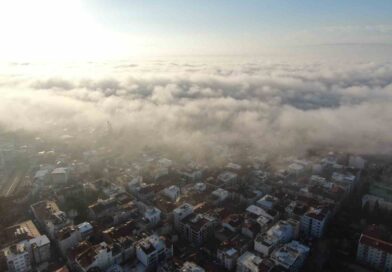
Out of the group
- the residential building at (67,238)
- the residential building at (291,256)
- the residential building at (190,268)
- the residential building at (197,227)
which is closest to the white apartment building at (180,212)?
the residential building at (197,227)

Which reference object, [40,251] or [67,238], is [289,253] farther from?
[40,251]

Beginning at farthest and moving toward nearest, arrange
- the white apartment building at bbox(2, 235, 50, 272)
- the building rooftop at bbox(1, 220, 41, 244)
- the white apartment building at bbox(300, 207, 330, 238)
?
the white apartment building at bbox(300, 207, 330, 238), the building rooftop at bbox(1, 220, 41, 244), the white apartment building at bbox(2, 235, 50, 272)

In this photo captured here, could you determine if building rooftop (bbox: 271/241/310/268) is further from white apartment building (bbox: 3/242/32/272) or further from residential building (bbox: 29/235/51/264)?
white apartment building (bbox: 3/242/32/272)

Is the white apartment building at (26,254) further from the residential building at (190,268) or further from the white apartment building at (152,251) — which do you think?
the residential building at (190,268)

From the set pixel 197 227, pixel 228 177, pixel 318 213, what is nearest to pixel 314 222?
pixel 318 213

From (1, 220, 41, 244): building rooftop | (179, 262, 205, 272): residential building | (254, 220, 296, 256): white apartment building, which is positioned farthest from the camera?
(1, 220, 41, 244): building rooftop

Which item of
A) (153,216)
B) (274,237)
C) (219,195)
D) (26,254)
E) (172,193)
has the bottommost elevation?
(219,195)

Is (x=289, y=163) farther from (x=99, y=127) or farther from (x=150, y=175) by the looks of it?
(x=99, y=127)

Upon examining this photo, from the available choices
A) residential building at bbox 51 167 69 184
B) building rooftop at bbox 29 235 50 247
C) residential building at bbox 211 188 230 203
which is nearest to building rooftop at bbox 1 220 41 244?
building rooftop at bbox 29 235 50 247

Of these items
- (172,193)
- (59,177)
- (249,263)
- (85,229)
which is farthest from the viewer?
(59,177)

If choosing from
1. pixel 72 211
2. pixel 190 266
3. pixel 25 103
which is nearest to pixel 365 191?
pixel 190 266

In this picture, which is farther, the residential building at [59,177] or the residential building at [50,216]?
the residential building at [59,177]

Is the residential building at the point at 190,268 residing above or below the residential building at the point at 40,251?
above
